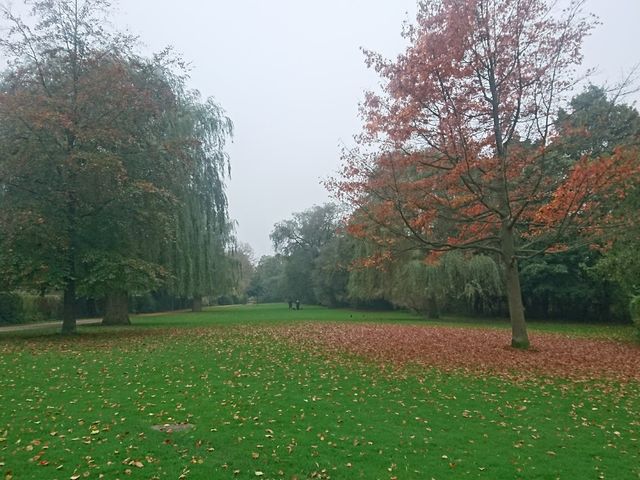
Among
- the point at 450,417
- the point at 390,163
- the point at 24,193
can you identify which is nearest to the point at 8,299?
the point at 24,193

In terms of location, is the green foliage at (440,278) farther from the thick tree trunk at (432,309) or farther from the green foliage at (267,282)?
the green foliage at (267,282)

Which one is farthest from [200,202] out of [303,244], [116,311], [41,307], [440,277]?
[303,244]

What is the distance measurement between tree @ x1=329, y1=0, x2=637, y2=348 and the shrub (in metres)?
22.3

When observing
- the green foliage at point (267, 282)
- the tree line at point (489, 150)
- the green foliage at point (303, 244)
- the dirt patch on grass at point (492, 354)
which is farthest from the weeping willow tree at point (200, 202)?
the green foliage at point (267, 282)

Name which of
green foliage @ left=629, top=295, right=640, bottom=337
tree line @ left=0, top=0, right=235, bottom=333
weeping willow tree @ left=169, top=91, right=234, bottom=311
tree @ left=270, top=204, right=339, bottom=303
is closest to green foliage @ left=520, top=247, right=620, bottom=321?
green foliage @ left=629, top=295, right=640, bottom=337

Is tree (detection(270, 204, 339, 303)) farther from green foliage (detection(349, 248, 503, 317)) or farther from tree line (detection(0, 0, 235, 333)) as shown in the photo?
tree line (detection(0, 0, 235, 333))

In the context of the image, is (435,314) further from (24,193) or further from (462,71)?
(24,193)

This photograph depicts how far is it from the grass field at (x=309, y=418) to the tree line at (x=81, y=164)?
4.08 m

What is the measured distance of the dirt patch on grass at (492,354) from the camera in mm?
10562

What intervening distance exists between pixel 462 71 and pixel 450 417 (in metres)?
8.92

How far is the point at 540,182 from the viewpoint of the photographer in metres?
12.9

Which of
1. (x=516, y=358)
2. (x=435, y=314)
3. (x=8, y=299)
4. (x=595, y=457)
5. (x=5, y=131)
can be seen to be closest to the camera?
(x=595, y=457)

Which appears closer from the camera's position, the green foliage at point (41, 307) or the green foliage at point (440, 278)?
the green foliage at point (440, 278)

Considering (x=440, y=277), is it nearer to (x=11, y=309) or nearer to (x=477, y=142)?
(x=477, y=142)
